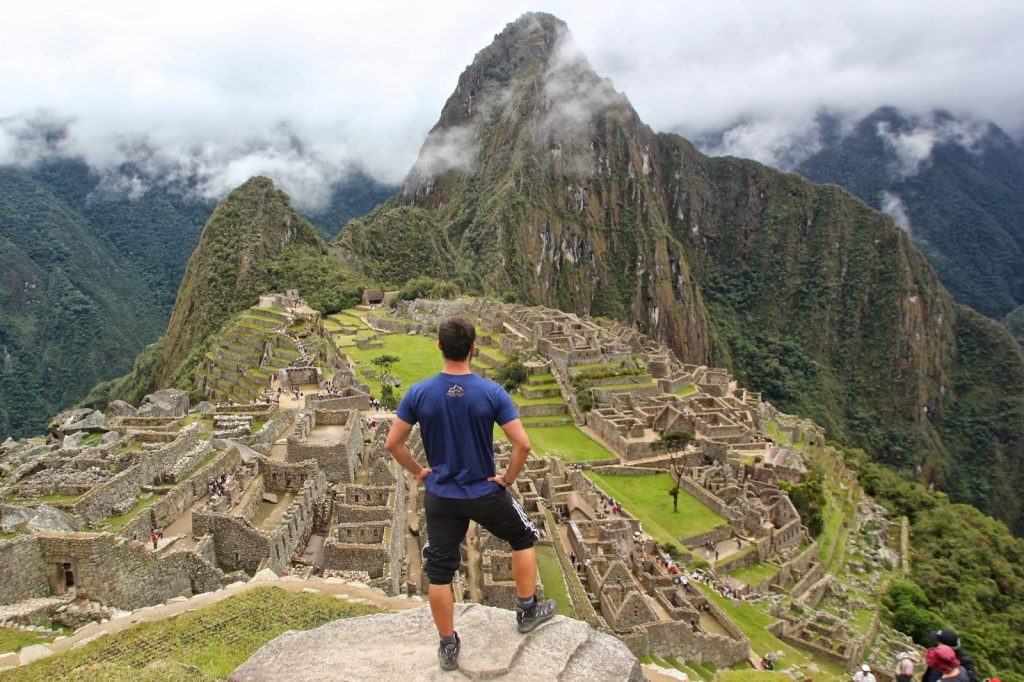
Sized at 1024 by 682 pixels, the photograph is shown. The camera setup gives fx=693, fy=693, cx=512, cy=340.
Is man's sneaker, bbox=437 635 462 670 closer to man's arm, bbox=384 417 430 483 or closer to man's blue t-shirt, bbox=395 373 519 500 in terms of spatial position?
man's blue t-shirt, bbox=395 373 519 500

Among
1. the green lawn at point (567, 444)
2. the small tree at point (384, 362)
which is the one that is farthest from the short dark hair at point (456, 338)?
the small tree at point (384, 362)

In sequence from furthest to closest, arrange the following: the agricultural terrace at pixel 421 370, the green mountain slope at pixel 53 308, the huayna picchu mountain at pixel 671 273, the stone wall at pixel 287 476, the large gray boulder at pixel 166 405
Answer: the huayna picchu mountain at pixel 671 273
the green mountain slope at pixel 53 308
the agricultural terrace at pixel 421 370
the large gray boulder at pixel 166 405
the stone wall at pixel 287 476

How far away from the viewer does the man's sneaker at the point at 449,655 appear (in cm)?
577

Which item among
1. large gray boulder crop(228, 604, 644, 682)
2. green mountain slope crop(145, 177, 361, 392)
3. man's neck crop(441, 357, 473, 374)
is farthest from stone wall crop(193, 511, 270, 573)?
green mountain slope crop(145, 177, 361, 392)

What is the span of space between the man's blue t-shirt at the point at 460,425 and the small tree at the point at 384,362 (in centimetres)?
3825

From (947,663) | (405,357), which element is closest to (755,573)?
(947,663)

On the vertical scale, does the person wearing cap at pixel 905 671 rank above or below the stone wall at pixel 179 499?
below

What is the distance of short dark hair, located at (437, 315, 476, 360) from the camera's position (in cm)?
576

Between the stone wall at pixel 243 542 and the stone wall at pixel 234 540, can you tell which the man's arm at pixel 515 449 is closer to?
the stone wall at pixel 243 542

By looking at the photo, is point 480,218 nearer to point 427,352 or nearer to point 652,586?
point 427,352

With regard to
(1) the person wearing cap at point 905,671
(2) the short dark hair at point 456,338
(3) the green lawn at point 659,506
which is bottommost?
(3) the green lawn at point 659,506

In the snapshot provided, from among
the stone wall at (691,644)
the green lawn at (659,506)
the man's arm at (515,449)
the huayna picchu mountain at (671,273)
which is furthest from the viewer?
the huayna picchu mountain at (671,273)

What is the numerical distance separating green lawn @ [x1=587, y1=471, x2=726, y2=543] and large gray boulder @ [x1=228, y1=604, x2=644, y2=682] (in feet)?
65.5

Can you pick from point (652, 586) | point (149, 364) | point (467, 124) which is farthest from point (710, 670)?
point (467, 124)
